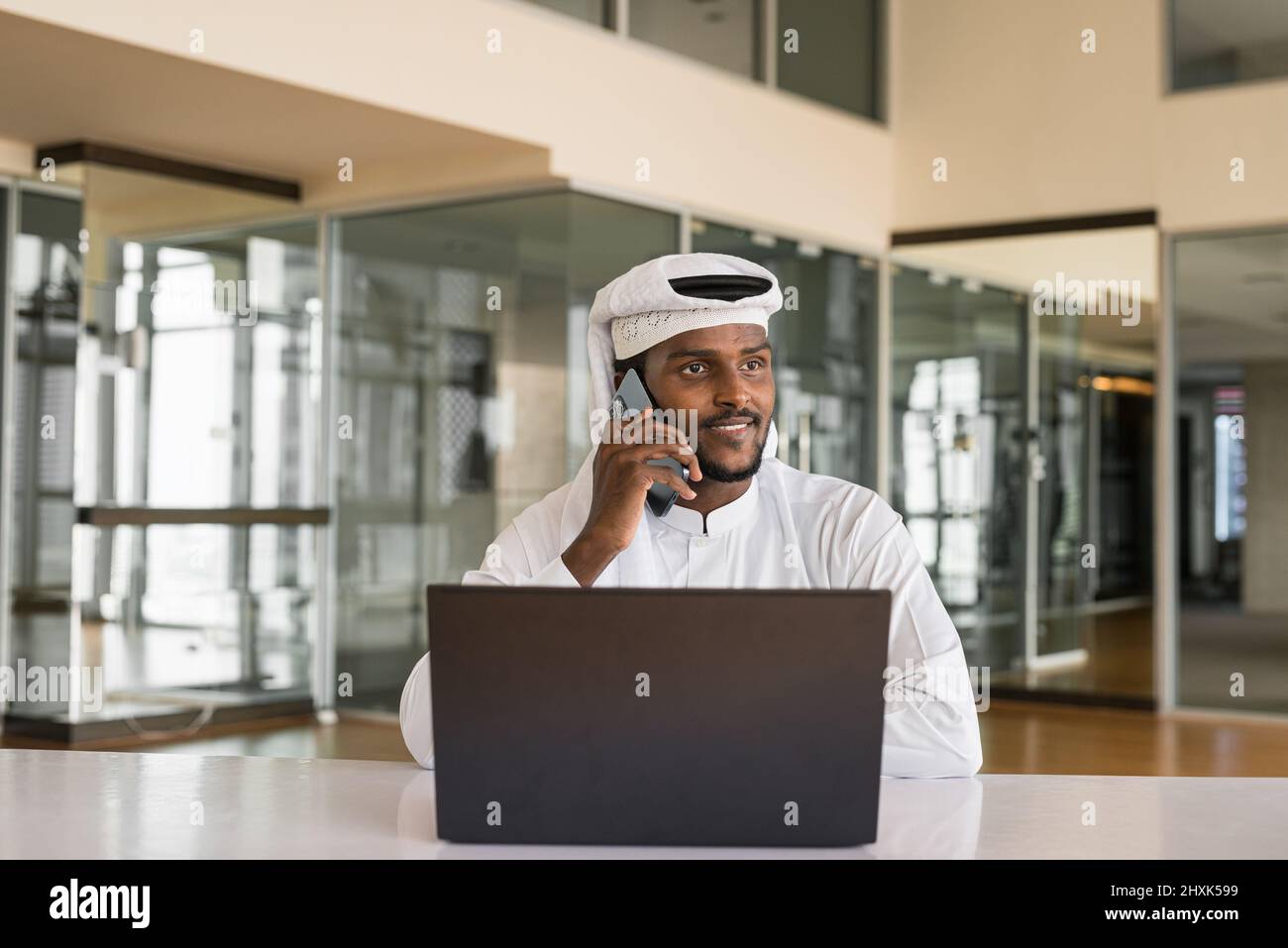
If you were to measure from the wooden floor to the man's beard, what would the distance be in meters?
3.71

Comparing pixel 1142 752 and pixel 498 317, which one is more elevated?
pixel 498 317

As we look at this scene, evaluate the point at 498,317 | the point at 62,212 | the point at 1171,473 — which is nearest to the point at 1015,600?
the point at 1171,473

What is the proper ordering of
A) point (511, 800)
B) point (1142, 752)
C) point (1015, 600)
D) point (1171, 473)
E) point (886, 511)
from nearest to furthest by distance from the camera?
point (511, 800) → point (886, 511) → point (1142, 752) → point (1171, 473) → point (1015, 600)

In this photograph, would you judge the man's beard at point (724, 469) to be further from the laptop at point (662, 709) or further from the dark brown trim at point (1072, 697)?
the dark brown trim at point (1072, 697)

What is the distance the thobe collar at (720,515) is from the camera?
8.54 ft

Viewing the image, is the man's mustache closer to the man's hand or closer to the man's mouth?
the man's mouth

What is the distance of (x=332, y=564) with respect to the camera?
7.73 m

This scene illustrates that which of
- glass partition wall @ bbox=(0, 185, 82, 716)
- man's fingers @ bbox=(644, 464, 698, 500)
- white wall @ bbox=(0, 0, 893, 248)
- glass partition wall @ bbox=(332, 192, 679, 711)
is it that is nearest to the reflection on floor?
white wall @ bbox=(0, 0, 893, 248)

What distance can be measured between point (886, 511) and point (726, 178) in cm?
536

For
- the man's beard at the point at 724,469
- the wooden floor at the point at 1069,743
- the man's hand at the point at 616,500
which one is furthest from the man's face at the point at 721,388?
the wooden floor at the point at 1069,743

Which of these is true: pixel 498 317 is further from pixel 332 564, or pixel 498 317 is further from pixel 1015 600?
pixel 1015 600

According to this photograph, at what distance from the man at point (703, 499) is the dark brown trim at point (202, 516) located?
4.69m

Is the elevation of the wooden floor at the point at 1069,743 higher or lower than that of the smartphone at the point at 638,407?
lower

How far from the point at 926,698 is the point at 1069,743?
5.40m
